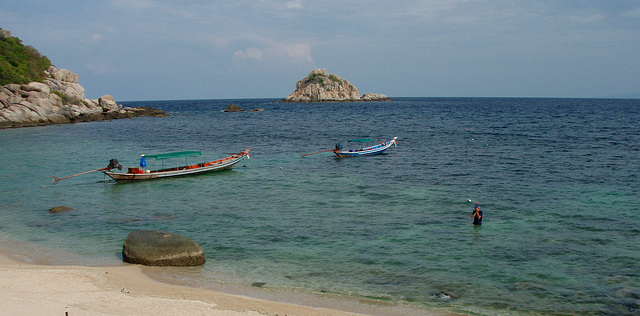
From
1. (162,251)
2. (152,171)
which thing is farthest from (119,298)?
(152,171)

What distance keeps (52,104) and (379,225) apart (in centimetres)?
8640

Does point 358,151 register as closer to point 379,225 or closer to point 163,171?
point 163,171

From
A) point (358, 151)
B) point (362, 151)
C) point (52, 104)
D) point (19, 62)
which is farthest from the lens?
point (19, 62)

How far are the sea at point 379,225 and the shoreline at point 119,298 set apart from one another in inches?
30.2

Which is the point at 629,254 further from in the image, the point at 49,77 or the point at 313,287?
the point at 49,77

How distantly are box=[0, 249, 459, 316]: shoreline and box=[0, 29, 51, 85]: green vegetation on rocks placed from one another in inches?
3213

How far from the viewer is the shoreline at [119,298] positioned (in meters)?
13.2

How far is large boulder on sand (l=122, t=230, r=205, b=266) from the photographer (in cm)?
1791

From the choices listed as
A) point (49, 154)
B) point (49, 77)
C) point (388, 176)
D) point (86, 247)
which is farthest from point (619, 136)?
point (49, 77)

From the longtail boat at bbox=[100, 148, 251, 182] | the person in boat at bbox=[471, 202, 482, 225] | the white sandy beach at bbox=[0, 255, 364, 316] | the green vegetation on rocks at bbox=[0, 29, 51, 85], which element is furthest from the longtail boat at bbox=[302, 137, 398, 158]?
the green vegetation on rocks at bbox=[0, 29, 51, 85]

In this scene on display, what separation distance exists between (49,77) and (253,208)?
91.1 meters

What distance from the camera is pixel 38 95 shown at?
277 ft

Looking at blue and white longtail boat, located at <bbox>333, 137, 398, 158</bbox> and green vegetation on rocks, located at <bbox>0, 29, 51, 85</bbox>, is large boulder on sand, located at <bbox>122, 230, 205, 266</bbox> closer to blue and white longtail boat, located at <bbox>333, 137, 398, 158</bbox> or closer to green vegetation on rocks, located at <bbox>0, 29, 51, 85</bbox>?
blue and white longtail boat, located at <bbox>333, 137, 398, 158</bbox>

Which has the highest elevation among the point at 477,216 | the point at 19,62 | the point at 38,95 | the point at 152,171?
the point at 19,62
